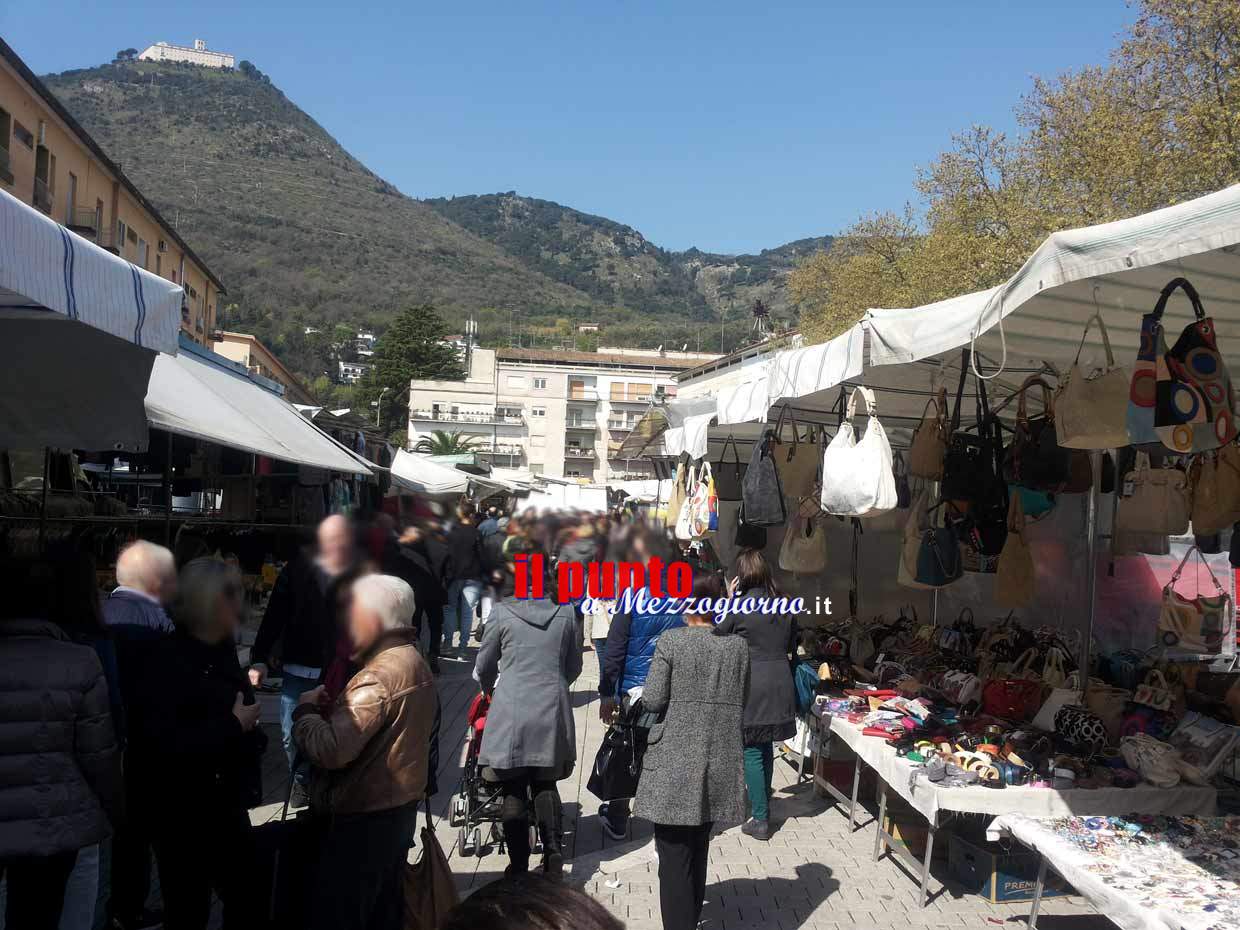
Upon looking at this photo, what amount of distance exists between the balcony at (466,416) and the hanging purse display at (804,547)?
61717mm

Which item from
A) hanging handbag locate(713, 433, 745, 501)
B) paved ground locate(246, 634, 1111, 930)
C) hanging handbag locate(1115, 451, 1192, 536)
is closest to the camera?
paved ground locate(246, 634, 1111, 930)

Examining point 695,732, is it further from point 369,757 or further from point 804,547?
point 804,547

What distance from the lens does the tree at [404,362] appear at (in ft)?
233

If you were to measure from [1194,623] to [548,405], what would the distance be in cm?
6591

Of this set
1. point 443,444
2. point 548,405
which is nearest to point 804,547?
point 443,444

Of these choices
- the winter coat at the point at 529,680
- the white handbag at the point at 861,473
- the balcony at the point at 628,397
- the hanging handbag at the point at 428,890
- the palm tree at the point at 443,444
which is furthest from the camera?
the balcony at the point at 628,397

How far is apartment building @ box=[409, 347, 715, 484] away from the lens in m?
67.4

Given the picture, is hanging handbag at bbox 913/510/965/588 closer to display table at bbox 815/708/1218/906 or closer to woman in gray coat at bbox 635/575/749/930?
display table at bbox 815/708/1218/906

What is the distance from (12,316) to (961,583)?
6688mm

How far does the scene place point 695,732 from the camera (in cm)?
367

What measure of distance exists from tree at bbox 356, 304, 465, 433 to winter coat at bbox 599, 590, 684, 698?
66.8 meters

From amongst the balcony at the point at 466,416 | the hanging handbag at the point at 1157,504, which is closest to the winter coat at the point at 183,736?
the hanging handbag at the point at 1157,504

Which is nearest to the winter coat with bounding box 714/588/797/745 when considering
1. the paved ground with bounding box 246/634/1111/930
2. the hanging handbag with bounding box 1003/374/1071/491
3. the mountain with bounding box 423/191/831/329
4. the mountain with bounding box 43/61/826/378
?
the paved ground with bounding box 246/634/1111/930

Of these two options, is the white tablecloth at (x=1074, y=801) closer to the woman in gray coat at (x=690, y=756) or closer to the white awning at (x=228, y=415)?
Result: the woman in gray coat at (x=690, y=756)
